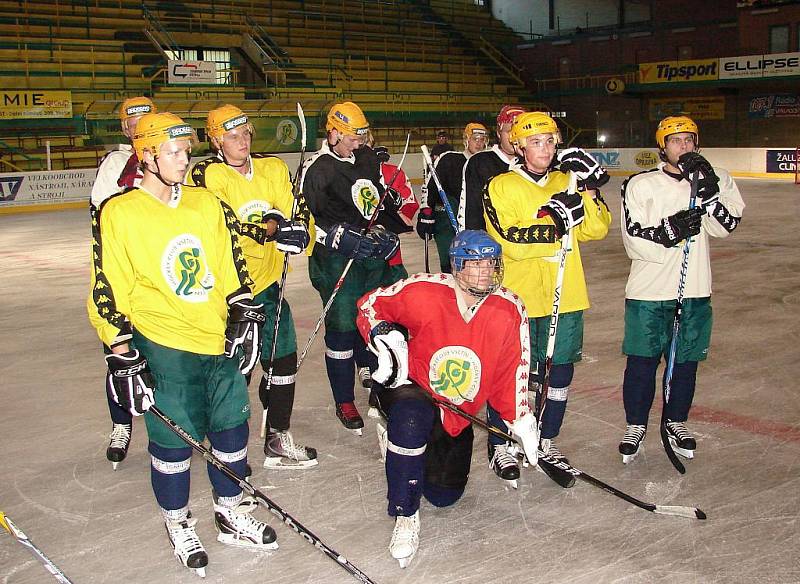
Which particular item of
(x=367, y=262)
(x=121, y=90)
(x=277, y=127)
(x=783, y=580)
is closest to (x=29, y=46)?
(x=121, y=90)

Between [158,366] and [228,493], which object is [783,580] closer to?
[228,493]

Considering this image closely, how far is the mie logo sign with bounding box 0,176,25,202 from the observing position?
1488cm

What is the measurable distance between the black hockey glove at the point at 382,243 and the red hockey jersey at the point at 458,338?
1.05m

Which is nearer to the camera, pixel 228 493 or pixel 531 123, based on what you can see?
pixel 228 493

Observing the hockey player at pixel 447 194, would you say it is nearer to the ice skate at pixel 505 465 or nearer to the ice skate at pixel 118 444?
the ice skate at pixel 505 465

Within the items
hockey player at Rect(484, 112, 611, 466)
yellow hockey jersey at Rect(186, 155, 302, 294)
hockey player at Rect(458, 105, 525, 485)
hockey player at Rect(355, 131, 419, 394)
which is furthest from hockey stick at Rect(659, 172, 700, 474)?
yellow hockey jersey at Rect(186, 155, 302, 294)

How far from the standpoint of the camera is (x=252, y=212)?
3.77 metres

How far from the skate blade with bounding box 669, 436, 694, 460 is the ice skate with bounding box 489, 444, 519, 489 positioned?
73cm

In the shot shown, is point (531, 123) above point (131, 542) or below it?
above

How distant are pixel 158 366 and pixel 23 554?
0.88 metres

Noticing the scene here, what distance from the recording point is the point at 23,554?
3066 mm

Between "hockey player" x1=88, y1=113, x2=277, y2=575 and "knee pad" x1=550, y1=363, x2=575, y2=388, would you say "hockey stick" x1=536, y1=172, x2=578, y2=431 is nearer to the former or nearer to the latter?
"knee pad" x1=550, y1=363, x2=575, y2=388

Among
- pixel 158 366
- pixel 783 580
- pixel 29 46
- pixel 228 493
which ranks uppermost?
pixel 29 46

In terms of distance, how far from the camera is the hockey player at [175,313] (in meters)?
2.76
